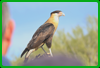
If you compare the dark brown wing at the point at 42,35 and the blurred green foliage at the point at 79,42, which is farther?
the blurred green foliage at the point at 79,42

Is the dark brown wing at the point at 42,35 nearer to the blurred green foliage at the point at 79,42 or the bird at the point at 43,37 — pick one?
the bird at the point at 43,37

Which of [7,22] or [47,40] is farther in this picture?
[47,40]

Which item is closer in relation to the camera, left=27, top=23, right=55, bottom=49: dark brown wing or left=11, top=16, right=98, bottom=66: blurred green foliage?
left=27, top=23, right=55, bottom=49: dark brown wing

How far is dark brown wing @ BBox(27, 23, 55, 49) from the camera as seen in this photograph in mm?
1784

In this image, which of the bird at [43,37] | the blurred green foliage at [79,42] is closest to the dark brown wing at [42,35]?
the bird at [43,37]

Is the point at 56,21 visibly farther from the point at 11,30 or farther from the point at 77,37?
the point at 77,37

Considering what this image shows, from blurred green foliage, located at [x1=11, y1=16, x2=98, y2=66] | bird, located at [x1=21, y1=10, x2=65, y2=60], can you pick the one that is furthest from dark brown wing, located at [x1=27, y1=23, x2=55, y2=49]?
blurred green foliage, located at [x1=11, y1=16, x2=98, y2=66]

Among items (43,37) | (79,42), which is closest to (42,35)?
(43,37)

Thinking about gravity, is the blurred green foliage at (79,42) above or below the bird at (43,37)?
below

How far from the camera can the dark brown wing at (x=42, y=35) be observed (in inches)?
70.2

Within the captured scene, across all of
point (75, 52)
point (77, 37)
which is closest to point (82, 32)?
point (77, 37)

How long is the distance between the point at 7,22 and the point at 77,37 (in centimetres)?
272

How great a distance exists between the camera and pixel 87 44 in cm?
312

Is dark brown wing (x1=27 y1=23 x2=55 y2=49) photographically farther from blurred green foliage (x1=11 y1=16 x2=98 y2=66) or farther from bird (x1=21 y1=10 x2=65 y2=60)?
blurred green foliage (x1=11 y1=16 x2=98 y2=66)
